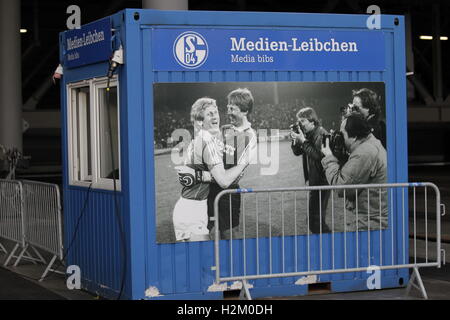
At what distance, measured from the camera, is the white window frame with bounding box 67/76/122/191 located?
9.44m

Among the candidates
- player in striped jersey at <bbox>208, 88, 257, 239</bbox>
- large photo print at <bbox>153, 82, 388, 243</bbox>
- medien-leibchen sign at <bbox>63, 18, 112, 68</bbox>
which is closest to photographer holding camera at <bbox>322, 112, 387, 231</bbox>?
large photo print at <bbox>153, 82, 388, 243</bbox>

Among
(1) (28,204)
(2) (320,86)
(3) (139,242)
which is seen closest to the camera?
(3) (139,242)

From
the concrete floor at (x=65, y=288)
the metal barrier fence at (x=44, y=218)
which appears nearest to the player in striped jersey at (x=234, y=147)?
the concrete floor at (x=65, y=288)

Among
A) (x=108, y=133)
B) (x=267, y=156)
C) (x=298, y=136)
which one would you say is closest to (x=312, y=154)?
(x=298, y=136)

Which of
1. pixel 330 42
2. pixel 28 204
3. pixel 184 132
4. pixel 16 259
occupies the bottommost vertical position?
pixel 16 259

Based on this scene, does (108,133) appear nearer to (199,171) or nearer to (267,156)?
(199,171)

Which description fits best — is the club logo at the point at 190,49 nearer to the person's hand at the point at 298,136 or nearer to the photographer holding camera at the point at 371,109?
the person's hand at the point at 298,136

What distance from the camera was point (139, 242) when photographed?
28.8ft

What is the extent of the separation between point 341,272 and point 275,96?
1.89 metres

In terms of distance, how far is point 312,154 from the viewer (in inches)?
371

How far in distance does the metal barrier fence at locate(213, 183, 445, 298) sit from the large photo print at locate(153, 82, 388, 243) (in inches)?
0.6

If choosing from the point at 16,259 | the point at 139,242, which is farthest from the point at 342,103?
the point at 16,259

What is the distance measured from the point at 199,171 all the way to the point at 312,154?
1.23 meters

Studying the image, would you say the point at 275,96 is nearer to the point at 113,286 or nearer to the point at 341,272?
the point at 341,272
